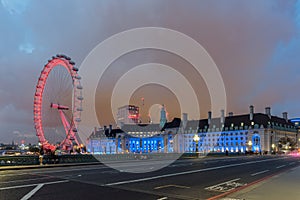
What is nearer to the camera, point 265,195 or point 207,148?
point 265,195

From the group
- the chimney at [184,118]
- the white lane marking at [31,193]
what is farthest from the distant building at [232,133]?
the white lane marking at [31,193]

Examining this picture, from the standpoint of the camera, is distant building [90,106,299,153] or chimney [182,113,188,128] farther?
chimney [182,113,188,128]

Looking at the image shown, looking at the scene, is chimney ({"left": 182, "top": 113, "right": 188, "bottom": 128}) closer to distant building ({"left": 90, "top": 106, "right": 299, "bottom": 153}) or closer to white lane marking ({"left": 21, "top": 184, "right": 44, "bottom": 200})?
distant building ({"left": 90, "top": 106, "right": 299, "bottom": 153})

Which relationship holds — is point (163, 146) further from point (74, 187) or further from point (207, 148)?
point (74, 187)

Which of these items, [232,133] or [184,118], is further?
[184,118]

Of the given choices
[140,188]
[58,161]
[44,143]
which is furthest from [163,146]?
[140,188]

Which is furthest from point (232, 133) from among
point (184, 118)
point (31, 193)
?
point (31, 193)

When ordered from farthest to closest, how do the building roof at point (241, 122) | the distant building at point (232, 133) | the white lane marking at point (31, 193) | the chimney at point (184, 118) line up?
the chimney at point (184, 118) < the building roof at point (241, 122) < the distant building at point (232, 133) < the white lane marking at point (31, 193)

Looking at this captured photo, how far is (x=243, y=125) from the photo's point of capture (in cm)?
16425

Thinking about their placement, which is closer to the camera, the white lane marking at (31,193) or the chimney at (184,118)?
the white lane marking at (31,193)

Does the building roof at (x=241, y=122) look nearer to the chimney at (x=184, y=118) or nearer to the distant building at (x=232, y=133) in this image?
the distant building at (x=232, y=133)

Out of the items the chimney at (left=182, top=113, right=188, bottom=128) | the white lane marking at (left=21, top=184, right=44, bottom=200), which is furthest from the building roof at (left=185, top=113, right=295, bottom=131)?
the white lane marking at (left=21, top=184, right=44, bottom=200)

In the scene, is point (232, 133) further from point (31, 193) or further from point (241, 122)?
point (31, 193)

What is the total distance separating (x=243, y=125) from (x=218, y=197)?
159391 millimetres
